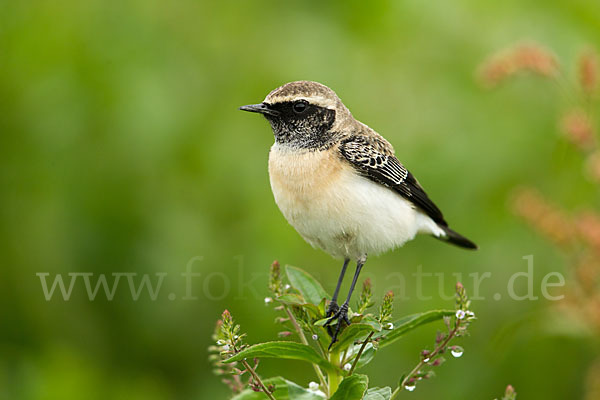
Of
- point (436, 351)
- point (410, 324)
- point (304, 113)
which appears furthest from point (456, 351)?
point (304, 113)

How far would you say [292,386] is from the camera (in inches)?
117

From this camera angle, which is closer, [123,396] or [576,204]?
[123,396]

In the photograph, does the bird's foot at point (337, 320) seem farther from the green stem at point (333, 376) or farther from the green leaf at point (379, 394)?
the green leaf at point (379, 394)

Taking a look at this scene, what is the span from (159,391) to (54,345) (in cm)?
80

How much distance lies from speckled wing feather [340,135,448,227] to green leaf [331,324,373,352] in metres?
1.51

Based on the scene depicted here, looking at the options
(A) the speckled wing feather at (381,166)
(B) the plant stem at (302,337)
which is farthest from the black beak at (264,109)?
(B) the plant stem at (302,337)

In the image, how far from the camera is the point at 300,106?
434 cm

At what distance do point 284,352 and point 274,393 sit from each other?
262 mm

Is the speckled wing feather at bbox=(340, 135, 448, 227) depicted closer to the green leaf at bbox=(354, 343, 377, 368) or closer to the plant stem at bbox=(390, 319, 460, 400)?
the green leaf at bbox=(354, 343, 377, 368)

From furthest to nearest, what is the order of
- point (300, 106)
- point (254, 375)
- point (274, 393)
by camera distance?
point (300, 106) < point (274, 393) < point (254, 375)

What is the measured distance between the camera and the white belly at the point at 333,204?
420 centimetres

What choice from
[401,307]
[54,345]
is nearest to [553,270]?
[401,307]

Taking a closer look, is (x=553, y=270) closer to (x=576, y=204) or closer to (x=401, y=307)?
(x=576, y=204)

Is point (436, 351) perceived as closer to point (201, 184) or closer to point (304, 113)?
point (304, 113)
